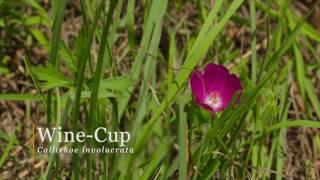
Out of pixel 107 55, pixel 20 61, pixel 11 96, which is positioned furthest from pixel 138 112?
pixel 20 61

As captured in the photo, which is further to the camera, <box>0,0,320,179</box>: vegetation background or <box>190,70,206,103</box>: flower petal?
<box>190,70,206,103</box>: flower petal

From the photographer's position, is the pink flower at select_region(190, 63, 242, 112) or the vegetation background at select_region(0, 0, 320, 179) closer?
the vegetation background at select_region(0, 0, 320, 179)

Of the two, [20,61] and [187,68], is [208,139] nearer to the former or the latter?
[187,68]

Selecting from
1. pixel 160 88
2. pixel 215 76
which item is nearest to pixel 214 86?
pixel 215 76

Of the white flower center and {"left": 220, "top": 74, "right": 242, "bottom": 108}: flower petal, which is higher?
{"left": 220, "top": 74, "right": 242, "bottom": 108}: flower petal

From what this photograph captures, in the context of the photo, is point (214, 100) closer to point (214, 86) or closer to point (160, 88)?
point (214, 86)
